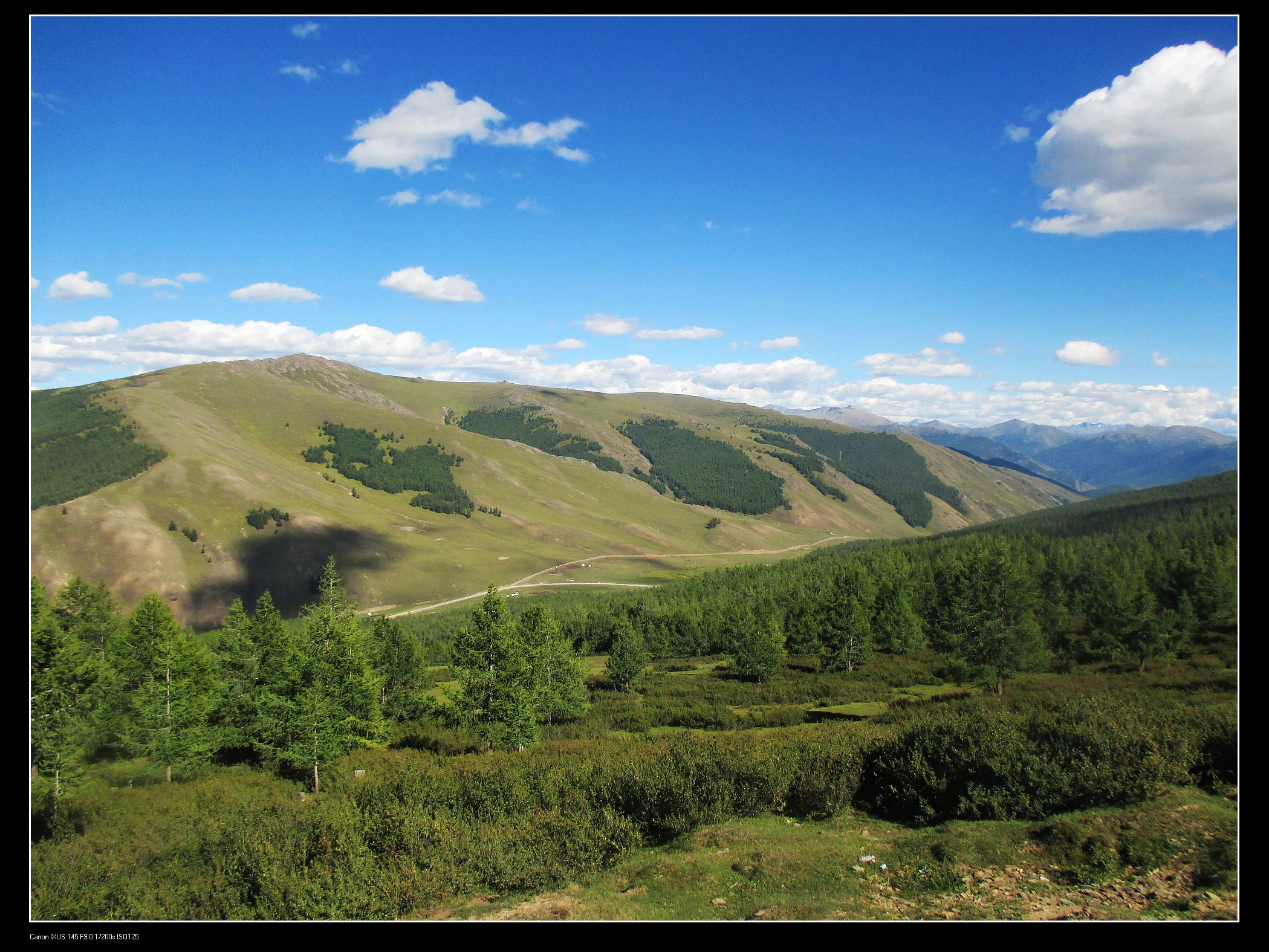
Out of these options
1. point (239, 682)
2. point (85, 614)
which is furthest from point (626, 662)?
point (85, 614)

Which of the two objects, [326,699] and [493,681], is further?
[493,681]

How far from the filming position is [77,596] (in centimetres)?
5338

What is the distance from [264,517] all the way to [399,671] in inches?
5970

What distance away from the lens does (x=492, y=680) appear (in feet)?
132

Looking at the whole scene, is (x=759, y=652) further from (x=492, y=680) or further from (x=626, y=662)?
(x=492, y=680)

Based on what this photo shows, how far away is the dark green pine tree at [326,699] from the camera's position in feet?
113

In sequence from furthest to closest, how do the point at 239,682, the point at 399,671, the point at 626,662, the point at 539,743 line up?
the point at 626,662 < the point at 399,671 < the point at 239,682 < the point at 539,743

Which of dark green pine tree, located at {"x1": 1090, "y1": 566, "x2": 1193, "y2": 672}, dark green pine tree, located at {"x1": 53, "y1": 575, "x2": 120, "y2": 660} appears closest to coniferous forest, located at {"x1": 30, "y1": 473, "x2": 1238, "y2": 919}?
dark green pine tree, located at {"x1": 1090, "y1": 566, "x2": 1193, "y2": 672}

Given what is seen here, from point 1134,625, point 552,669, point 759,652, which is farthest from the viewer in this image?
point 759,652

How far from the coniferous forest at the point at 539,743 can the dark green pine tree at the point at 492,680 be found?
0.21 m

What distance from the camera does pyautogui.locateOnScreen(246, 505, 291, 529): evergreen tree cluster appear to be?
18362 cm
